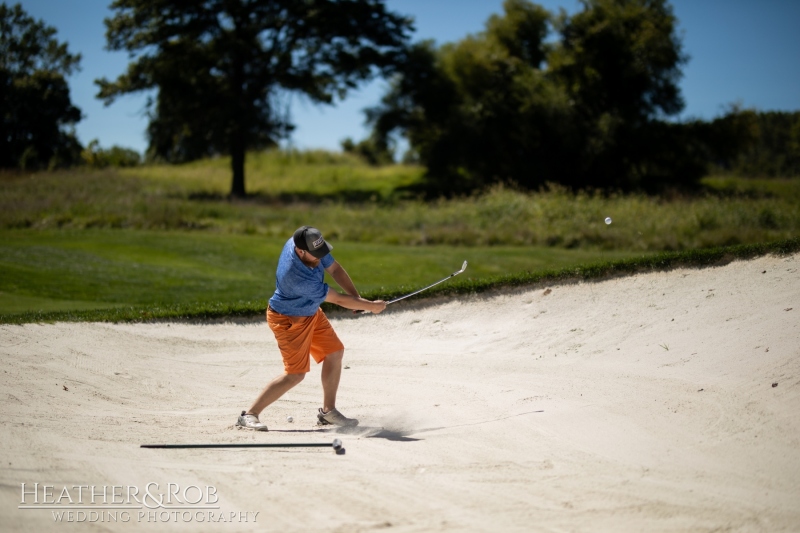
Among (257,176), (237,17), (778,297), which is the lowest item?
(778,297)

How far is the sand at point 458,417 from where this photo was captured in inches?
230

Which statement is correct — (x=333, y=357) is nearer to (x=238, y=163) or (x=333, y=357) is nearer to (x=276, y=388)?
(x=276, y=388)

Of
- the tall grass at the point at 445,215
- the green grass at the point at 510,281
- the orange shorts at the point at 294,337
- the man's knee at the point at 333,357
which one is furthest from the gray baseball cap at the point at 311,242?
the tall grass at the point at 445,215

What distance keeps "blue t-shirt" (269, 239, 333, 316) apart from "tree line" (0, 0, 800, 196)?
117 feet

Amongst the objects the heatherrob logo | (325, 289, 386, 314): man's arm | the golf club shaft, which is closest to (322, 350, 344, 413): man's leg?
(325, 289, 386, 314): man's arm

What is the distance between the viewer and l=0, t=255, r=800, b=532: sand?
5.83m

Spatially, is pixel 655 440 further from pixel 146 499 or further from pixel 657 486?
pixel 146 499

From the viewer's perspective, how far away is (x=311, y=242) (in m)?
7.29

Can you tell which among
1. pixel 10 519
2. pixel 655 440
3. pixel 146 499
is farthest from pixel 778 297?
pixel 10 519

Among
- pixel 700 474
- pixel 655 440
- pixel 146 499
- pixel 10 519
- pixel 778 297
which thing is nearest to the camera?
pixel 10 519

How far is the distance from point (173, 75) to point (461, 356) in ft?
116

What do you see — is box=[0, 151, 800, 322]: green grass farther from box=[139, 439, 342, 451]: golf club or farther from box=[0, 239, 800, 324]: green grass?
box=[139, 439, 342, 451]: golf club

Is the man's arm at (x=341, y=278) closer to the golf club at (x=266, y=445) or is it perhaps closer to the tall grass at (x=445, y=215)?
the golf club at (x=266, y=445)

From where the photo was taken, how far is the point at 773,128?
4362 cm
